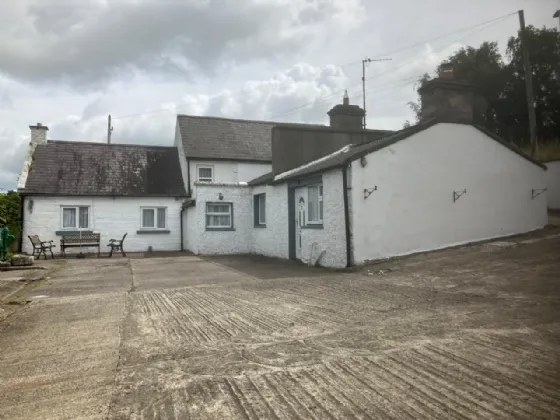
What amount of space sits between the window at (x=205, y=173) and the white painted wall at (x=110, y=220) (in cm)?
204

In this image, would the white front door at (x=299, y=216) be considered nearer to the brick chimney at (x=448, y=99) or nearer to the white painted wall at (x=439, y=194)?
the white painted wall at (x=439, y=194)

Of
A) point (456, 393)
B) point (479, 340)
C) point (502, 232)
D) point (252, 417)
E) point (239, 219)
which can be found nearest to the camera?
point (252, 417)

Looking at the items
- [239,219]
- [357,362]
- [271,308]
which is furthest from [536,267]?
[239,219]

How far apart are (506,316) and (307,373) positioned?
3509 mm

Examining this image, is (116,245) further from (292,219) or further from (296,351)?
(296,351)

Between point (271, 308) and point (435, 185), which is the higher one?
point (435, 185)

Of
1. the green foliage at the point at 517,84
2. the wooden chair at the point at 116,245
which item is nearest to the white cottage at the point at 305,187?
the wooden chair at the point at 116,245

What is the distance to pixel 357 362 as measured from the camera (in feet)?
14.2

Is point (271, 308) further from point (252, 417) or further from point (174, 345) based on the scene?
point (252, 417)

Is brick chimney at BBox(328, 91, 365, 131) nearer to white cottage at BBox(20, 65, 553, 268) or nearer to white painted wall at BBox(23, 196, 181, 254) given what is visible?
white cottage at BBox(20, 65, 553, 268)

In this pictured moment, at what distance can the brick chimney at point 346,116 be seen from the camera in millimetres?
19625

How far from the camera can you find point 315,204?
14195 mm

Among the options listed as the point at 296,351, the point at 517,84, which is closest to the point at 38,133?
the point at 296,351

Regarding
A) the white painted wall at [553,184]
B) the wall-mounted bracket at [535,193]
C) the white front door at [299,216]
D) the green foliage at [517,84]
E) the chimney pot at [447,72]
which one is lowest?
the white front door at [299,216]
